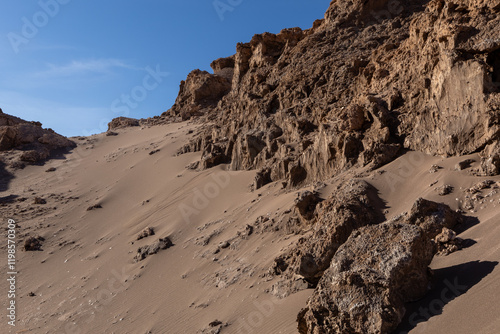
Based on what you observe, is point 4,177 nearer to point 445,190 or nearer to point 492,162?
point 445,190

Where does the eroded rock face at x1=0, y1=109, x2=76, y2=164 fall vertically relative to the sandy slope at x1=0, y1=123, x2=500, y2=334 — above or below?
above

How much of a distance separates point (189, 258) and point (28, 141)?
82.9 feet

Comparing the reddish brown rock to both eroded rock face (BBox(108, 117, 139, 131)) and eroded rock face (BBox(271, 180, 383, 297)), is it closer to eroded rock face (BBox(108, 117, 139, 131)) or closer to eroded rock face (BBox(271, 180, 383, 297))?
eroded rock face (BBox(108, 117, 139, 131))

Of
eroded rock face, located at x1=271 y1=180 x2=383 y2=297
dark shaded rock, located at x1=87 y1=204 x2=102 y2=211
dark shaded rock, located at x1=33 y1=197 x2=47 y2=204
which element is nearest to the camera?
eroded rock face, located at x1=271 y1=180 x2=383 y2=297

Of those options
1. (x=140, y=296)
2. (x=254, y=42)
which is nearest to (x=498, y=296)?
(x=140, y=296)

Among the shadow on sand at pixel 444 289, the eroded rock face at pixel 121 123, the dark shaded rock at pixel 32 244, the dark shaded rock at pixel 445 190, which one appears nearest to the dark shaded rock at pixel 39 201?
the dark shaded rock at pixel 32 244

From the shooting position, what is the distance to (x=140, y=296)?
10.4 meters

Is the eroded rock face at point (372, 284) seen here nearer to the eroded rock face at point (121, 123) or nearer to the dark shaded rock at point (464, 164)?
the dark shaded rock at point (464, 164)
